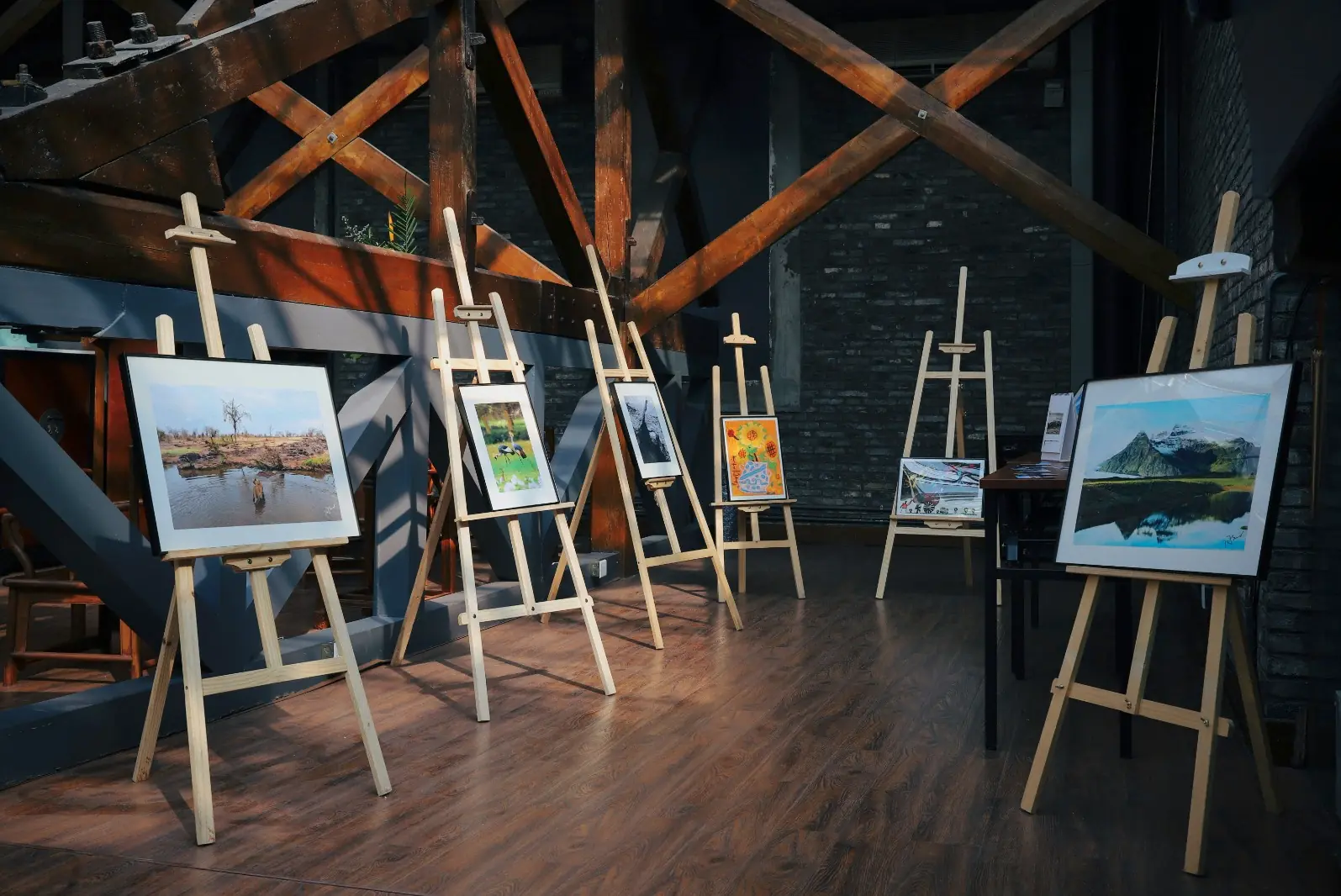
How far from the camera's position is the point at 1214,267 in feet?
9.88

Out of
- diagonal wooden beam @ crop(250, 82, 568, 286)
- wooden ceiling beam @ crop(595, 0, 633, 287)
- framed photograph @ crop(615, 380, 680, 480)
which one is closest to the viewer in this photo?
framed photograph @ crop(615, 380, 680, 480)

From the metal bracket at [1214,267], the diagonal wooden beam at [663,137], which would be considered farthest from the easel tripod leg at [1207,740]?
the diagonal wooden beam at [663,137]

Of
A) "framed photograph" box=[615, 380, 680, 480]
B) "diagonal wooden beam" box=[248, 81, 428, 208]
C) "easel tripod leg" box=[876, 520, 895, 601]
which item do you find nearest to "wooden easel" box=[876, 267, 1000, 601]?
"easel tripod leg" box=[876, 520, 895, 601]

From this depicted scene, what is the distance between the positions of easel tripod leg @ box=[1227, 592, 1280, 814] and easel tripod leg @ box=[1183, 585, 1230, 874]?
85mm

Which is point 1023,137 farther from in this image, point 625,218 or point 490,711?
point 490,711

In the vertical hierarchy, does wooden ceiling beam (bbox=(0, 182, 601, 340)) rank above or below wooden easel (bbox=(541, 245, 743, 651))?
above

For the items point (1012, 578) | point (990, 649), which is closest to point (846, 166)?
point (1012, 578)

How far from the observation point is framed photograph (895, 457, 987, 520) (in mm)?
6527

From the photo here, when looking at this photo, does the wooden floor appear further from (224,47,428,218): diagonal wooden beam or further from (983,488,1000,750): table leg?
(224,47,428,218): diagonal wooden beam

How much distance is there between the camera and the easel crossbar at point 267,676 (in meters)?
3.00

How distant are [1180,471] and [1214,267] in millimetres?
541

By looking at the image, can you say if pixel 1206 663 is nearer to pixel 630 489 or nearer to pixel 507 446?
pixel 507 446

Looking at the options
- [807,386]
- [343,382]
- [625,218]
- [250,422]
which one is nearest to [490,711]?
[250,422]

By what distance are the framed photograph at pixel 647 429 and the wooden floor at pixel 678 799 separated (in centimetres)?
113
